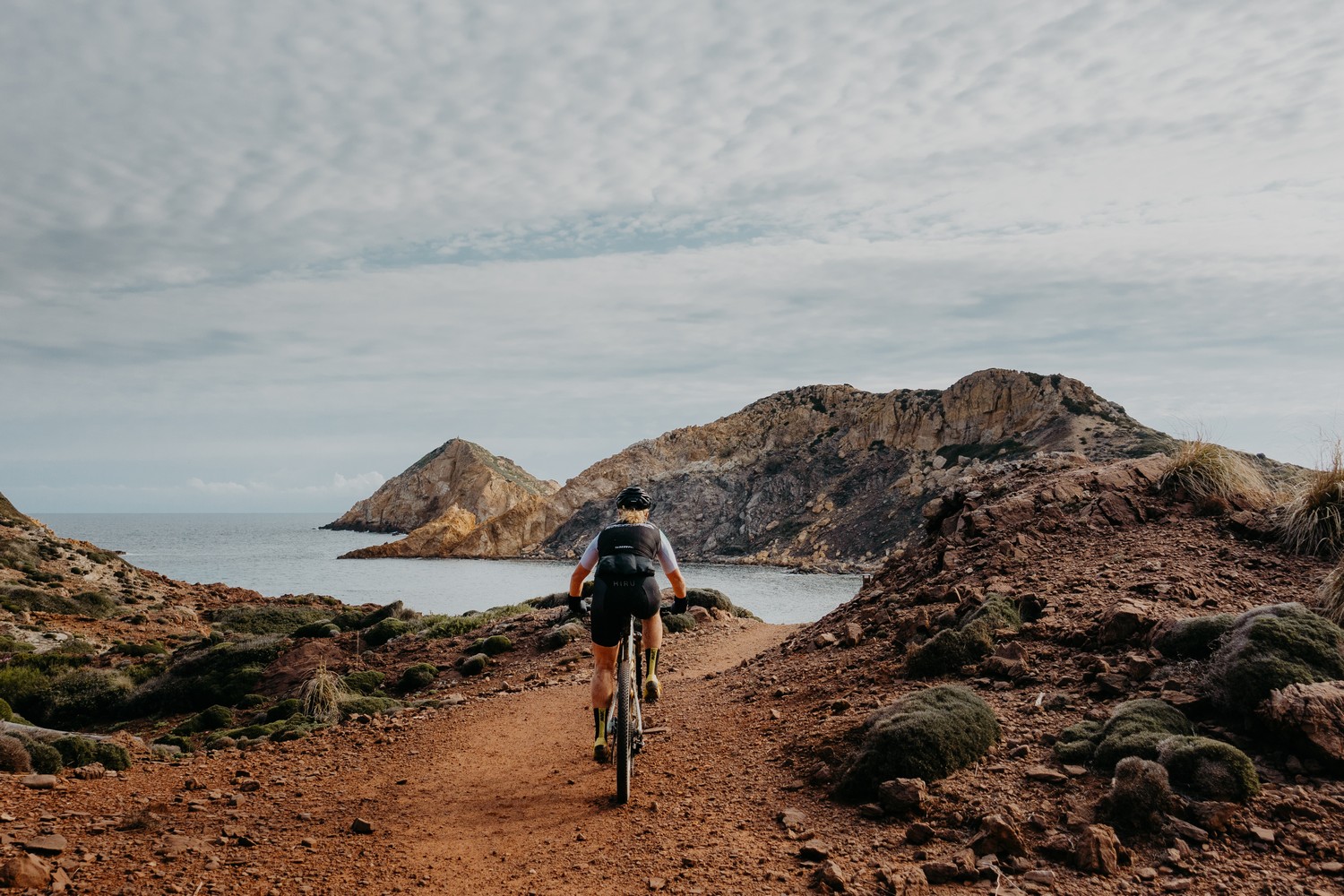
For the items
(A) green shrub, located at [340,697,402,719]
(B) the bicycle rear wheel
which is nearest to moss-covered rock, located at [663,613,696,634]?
(A) green shrub, located at [340,697,402,719]

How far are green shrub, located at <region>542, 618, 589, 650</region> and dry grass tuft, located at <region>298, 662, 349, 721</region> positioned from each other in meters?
3.90

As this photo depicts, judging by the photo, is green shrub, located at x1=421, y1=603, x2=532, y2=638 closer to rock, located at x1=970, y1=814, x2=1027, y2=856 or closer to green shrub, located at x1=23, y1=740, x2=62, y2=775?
green shrub, located at x1=23, y1=740, x2=62, y2=775

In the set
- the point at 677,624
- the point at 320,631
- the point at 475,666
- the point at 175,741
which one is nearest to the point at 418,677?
the point at 475,666

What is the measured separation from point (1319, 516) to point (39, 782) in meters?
14.6

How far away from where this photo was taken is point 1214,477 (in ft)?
41.3

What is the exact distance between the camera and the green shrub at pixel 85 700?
17984mm

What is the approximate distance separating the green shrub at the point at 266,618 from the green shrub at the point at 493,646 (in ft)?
59.3

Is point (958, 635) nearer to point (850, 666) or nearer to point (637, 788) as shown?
point (850, 666)

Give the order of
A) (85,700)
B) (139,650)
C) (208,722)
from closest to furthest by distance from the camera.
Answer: (208,722) → (85,700) → (139,650)

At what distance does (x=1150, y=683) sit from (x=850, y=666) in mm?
3921

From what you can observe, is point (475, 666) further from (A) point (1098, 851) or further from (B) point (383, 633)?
(A) point (1098, 851)

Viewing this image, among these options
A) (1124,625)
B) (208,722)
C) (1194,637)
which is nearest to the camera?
(1194,637)

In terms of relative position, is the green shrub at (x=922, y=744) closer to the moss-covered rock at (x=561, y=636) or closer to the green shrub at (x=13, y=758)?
the green shrub at (x=13, y=758)

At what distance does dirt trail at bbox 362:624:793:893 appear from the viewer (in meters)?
5.78
